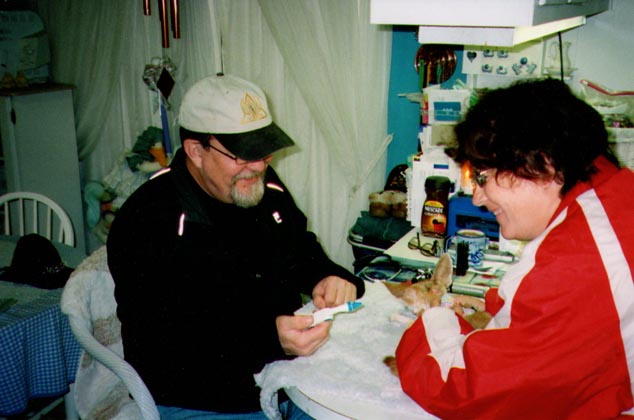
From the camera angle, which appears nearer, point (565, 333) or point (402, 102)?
point (565, 333)

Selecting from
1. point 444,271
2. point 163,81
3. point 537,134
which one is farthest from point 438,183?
point 163,81

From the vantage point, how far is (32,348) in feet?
6.76

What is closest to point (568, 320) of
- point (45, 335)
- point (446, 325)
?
point (446, 325)

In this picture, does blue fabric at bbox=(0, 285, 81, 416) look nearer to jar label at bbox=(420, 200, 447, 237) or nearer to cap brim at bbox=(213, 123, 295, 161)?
cap brim at bbox=(213, 123, 295, 161)

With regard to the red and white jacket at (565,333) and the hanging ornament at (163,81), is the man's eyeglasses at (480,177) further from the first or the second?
the hanging ornament at (163,81)

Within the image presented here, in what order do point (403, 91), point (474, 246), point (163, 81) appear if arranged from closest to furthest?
point (474, 246)
point (403, 91)
point (163, 81)

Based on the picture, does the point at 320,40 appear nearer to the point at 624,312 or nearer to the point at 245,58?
the point at 245,58

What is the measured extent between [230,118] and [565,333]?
101 cm

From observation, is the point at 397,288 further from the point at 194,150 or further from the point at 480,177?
the point at 194,150

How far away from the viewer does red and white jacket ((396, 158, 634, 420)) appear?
1.04m

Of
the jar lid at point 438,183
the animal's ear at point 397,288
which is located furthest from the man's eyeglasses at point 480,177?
the jar lid at point 438,183

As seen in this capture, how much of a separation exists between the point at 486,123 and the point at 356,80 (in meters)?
1.79

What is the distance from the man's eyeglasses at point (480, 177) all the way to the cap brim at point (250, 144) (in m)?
0.61

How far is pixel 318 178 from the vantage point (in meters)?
3.20
